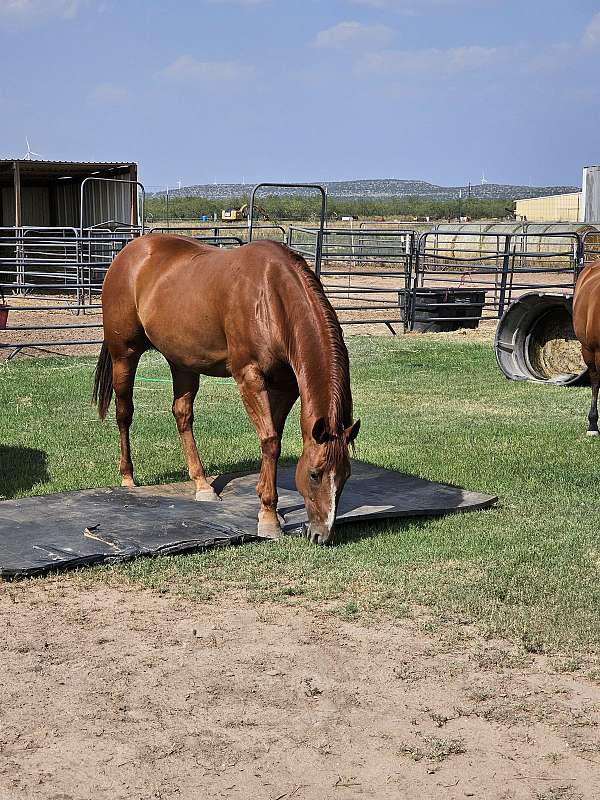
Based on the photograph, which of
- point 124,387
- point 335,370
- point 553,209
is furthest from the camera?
point 553,209

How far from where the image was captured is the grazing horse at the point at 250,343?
4.82 m

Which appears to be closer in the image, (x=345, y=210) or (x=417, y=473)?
(x=417, y=473)

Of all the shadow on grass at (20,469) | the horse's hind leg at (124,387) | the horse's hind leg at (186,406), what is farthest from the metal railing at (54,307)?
the horse's hind leg at (186,406)

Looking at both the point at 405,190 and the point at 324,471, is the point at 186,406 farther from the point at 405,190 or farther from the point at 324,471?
the point at 405,190

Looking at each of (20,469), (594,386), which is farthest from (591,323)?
(20,469)

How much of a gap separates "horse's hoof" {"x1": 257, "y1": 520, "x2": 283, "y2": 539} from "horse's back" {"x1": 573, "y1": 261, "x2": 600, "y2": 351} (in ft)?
12.4

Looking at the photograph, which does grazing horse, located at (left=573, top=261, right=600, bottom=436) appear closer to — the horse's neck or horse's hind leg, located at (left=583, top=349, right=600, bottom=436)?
horse's hind leg, located at (left=583, top=349, right=600, bottom=436)

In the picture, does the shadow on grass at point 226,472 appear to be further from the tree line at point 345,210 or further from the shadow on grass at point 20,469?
the tree line at point 345,210

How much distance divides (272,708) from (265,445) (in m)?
2.13

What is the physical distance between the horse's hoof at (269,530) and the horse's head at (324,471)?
44cm

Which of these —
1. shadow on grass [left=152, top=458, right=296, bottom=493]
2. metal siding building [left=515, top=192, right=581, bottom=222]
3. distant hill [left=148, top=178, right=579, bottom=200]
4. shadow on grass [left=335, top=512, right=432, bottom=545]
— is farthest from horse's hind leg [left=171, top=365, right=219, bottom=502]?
distant hill [left=148, top=178, right=579, bottom=200]

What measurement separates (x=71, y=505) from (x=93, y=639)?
178 centimetres

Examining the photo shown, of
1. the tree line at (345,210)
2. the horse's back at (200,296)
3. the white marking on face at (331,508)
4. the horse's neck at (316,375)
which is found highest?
the tree line at (345,210)

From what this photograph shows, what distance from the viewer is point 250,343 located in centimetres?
530
